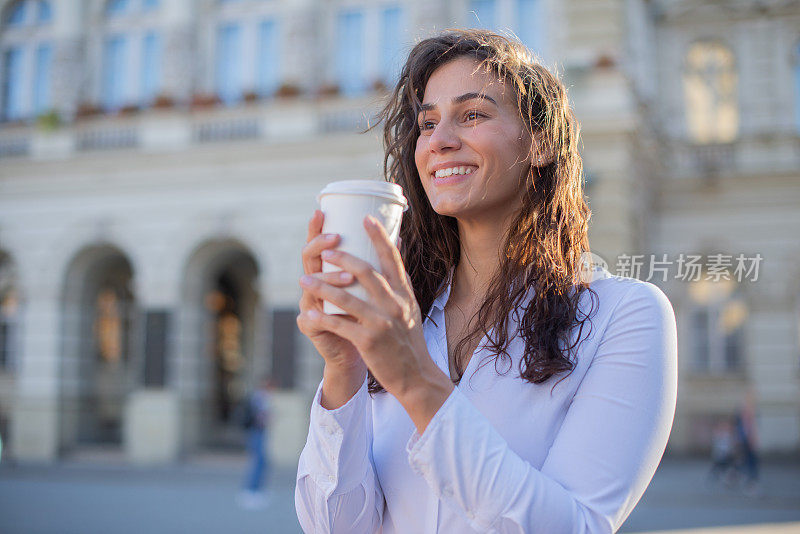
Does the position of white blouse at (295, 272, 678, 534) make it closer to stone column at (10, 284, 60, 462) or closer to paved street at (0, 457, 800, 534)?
paved street at (0, 457, 800, 534)

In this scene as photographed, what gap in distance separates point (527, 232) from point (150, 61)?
16601 mm

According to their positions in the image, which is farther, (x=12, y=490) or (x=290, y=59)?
(x=290, y=59)

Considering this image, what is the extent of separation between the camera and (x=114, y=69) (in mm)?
17000

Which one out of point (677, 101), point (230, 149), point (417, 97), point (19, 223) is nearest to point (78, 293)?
point (19, 223)

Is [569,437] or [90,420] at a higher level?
[569,437]

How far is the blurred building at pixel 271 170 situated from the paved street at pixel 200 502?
124 centimetres

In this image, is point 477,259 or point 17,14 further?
point 17,14

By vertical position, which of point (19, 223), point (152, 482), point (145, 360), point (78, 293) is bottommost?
point (152, 482)

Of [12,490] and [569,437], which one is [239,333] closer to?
[12,490]

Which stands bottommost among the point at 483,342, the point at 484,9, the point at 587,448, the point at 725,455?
the point at 725,455

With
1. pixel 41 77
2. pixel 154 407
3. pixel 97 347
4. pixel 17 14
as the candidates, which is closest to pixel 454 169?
pixel 154 407

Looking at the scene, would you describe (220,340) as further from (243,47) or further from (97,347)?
(243,47)

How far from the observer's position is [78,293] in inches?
A: 650

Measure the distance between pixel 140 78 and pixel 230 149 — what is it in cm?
324
